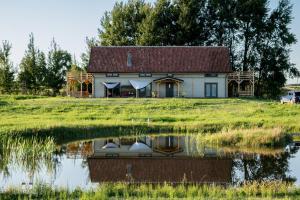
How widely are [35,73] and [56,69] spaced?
8.88 feet

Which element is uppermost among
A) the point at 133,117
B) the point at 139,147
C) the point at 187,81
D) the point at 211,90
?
the point at 187,81

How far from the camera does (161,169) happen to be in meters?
16.5

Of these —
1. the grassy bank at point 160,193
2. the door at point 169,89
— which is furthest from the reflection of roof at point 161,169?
the door at point 169,89

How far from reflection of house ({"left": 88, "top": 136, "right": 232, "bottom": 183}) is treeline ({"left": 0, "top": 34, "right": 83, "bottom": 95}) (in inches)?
1416

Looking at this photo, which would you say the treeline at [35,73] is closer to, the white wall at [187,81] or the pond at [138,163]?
the white wall at [187,81]

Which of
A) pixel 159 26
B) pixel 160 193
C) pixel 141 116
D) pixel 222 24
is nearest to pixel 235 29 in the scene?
pixel 222 24

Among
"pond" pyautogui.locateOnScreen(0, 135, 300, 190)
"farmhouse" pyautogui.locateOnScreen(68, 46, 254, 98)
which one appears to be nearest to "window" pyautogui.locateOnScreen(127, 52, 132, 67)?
"farmhouse" pyautogui.locateOnScreen(68, 46, 254, 98)

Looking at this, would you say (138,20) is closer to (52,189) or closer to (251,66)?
(251,66)

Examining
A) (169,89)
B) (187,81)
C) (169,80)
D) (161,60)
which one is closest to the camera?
(169,80)

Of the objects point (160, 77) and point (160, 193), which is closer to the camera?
point (160, 193)

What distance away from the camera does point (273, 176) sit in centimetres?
1554

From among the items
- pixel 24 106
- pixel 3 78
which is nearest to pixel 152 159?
pixel 24 106

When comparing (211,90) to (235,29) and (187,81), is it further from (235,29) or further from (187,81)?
(235,29)

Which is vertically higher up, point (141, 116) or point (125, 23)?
point (125, 23)
